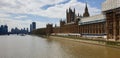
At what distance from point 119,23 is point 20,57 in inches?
1374

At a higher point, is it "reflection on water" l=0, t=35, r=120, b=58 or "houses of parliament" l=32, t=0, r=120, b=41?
"houses of parliament" l=32, t=0, r=120, b=41

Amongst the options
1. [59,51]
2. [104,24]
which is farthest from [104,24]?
[59,51]

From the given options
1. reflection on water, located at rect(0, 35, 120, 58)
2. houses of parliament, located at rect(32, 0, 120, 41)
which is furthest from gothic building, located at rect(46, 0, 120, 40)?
reflection on water, located at rect(0, 35, 120, 58)

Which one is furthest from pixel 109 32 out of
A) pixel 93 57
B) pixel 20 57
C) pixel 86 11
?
pixel 86 11

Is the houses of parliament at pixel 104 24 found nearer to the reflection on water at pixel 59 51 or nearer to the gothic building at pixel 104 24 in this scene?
the gothic building at pixel 104 24

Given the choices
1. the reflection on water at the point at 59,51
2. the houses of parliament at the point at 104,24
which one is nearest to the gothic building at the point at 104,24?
the houses of parliament at the point at 104,24

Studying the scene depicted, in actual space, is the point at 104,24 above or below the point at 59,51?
above

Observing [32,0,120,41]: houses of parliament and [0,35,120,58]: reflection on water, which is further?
[32,0,120,41]: houses of parliament

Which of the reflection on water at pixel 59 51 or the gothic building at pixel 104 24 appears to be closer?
the reflection on water at pixel 59 51

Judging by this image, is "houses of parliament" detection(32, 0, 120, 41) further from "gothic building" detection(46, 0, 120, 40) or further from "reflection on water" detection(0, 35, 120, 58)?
"reflection on water" detection(0, 35, 120, 58)

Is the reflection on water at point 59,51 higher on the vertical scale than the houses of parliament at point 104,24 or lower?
lower

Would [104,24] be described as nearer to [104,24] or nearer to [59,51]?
[104,24]

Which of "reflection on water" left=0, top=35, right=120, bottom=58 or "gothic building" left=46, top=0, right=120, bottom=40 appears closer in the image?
"reflection on water" left=0, top=35, right=120, bottom=58

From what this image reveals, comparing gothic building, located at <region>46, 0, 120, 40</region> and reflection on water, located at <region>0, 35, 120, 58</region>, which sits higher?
gothic building, located at <region>46, 0, 120, 40</region>
